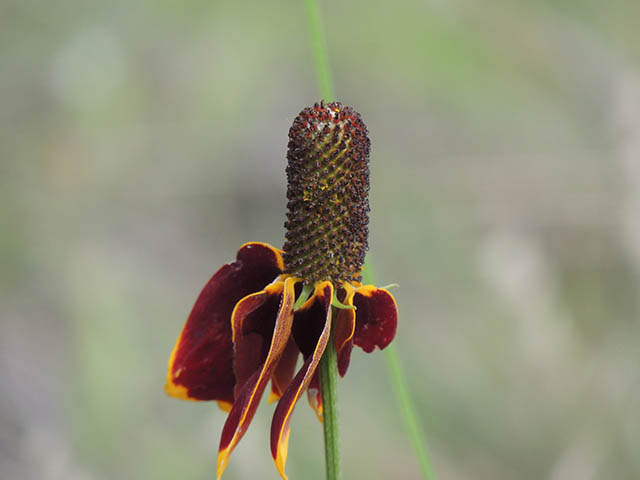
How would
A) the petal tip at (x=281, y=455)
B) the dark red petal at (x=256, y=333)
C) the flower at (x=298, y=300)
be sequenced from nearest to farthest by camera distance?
the petal tip at (x=281, y=455), the flower at (x=298, y=300), the dark red petal at (x=256, y=333)

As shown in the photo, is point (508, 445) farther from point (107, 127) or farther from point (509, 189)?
point (107, 127)

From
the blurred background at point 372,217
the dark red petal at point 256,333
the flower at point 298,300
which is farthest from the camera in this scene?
the blurred background at point 372,217

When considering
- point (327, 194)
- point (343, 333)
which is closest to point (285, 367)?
point (343, 333)

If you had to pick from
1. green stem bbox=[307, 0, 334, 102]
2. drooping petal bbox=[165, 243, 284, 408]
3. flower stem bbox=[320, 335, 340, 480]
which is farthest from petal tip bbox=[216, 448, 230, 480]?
green stem bbox=[307, 0, 334, 102]

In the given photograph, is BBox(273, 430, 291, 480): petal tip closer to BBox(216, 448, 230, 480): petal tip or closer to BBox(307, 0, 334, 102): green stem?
BBox(216, 448, 230, 480): petal tip

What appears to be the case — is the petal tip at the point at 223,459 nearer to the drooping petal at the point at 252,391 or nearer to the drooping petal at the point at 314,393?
the drooping petal at the point at 252,391

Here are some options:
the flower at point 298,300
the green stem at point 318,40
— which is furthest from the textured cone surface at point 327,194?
the green stem at point 318,40
